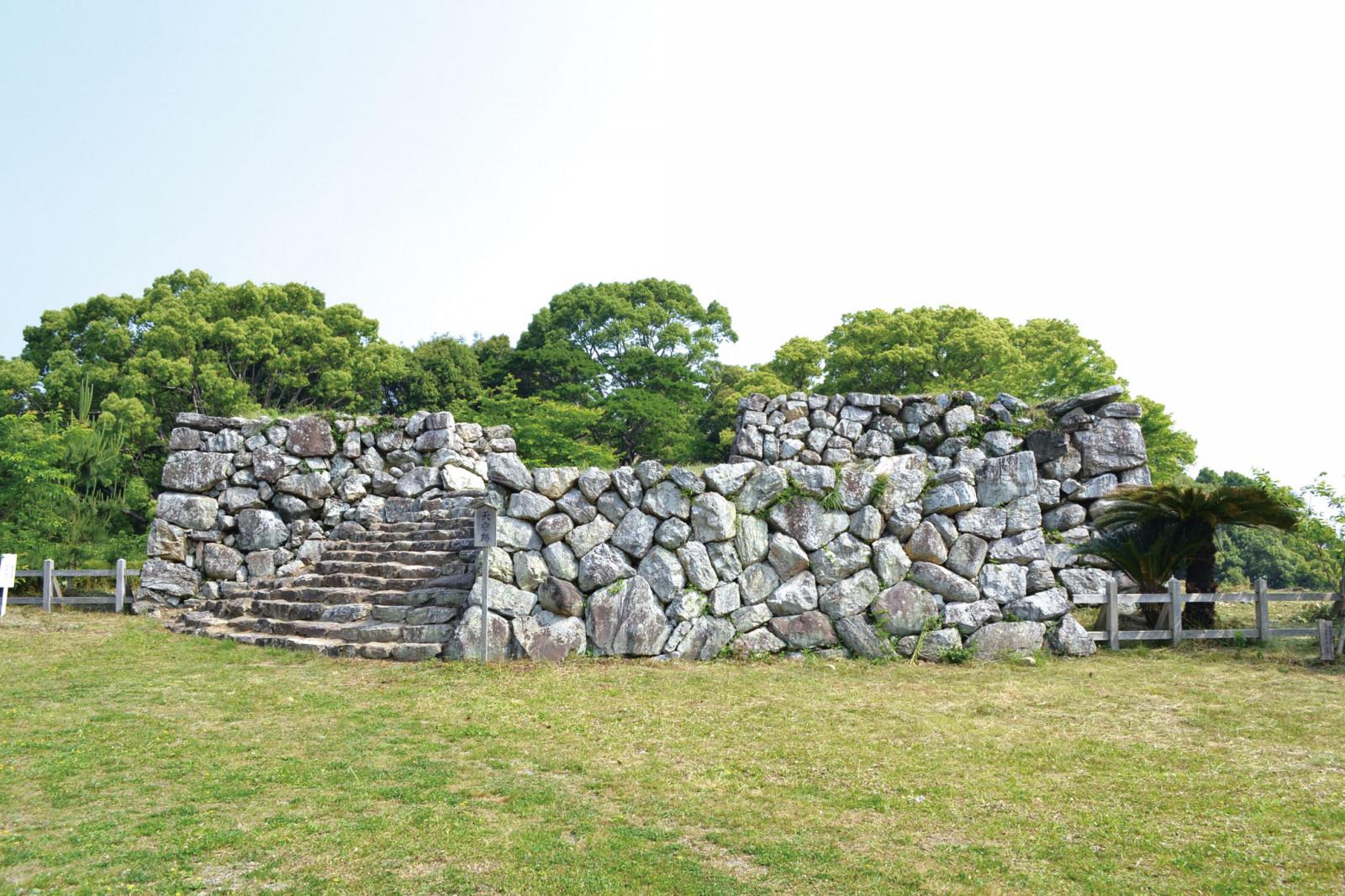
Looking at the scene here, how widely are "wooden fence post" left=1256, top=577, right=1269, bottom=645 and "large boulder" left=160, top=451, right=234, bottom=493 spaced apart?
15308 millimetres

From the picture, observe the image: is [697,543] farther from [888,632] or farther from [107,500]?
[107,500]

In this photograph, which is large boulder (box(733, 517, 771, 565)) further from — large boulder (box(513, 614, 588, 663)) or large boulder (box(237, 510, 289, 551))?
large boulder (box(237, 510, 289, 551))

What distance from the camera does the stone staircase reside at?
410 inches

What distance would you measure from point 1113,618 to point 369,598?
30.6ft

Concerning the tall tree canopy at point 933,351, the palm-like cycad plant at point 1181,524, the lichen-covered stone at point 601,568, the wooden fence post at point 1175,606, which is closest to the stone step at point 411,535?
the lichen-covered stone at point 601,568

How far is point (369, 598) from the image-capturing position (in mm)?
11477

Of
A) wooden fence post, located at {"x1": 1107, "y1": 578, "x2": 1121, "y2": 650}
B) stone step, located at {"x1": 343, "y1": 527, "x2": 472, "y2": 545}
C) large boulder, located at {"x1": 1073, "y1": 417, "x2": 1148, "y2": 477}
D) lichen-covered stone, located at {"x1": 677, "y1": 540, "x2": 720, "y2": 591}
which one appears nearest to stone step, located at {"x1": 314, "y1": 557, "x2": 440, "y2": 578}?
stone step, located at {"x1": 343, "y1": 527, "x2": 472, "y2": 545}

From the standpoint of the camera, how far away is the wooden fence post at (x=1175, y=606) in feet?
34.7

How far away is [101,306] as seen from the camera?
26.2m

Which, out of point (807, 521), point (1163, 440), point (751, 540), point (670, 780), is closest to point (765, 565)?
point (751, 540)

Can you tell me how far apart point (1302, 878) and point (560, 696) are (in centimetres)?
561

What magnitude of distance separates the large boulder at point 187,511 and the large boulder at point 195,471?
0.61ft

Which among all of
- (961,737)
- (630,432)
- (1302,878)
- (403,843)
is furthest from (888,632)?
(630,432)

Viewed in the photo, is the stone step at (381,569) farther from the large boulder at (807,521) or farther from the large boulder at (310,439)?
the large boulder at (807,521)
